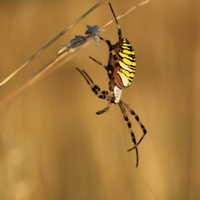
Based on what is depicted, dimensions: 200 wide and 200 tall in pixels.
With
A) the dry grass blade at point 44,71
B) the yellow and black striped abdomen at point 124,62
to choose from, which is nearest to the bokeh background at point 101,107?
the yellow and black striped abdomen at point 124,62

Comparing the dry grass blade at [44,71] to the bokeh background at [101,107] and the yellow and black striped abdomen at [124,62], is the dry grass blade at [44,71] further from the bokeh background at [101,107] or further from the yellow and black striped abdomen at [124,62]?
the bokeh background at [101,107]

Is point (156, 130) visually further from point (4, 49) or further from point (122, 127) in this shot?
point (4, 49)

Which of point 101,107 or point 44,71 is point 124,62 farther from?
point 101,107

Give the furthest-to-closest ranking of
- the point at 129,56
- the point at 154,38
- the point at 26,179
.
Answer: the point at 154,38
the point at 26,179
the point at 129,56

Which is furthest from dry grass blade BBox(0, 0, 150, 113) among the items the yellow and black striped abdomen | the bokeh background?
the bokeh background

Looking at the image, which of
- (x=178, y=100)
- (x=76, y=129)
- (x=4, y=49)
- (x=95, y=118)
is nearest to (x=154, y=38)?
(x=178, y=100)

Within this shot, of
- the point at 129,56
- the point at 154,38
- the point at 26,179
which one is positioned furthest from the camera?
the point at 154,38

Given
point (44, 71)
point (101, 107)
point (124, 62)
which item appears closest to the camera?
point (44, 71)

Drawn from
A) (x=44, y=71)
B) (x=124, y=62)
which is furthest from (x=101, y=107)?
(x=44, y=71)
